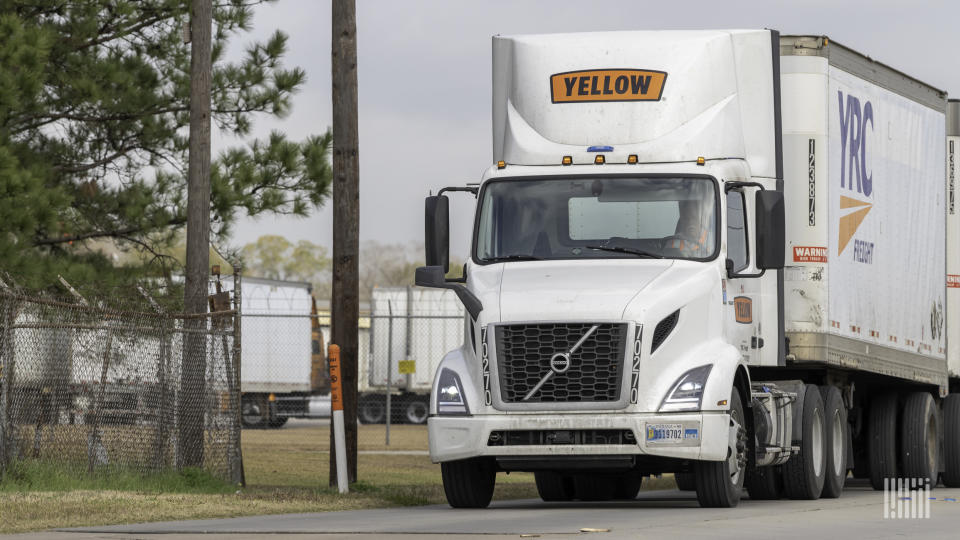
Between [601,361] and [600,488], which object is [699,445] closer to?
[601,361]

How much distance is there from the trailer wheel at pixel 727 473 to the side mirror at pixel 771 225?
1.22 m

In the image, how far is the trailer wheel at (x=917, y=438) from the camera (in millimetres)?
19531

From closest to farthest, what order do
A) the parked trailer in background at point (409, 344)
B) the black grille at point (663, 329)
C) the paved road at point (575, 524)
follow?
the paved road at point (575, 524), the black grille at point (663, 329), the parked trailer in background at point (409, 344)

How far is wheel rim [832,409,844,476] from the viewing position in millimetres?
17720

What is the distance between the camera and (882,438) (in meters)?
19.6

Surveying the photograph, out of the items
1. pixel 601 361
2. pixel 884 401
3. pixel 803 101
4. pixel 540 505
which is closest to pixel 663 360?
pixel 601 361

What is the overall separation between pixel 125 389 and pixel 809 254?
690 cm

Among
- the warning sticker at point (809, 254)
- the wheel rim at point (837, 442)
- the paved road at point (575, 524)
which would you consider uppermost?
the warning sticker at point (809, 254)

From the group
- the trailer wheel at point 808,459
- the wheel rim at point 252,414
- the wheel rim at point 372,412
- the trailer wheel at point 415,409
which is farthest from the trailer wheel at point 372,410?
the trailer wheel at point 808,459

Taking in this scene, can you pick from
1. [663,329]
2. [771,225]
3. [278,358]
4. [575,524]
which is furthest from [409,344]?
[575,524]

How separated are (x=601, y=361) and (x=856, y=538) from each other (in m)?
3.06

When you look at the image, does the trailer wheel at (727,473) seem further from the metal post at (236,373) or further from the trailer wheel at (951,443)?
the trailer wheel at (951,443)

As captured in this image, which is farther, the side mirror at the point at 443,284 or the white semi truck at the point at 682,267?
the side mirror at the point at 443,284

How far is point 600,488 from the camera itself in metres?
17.9
